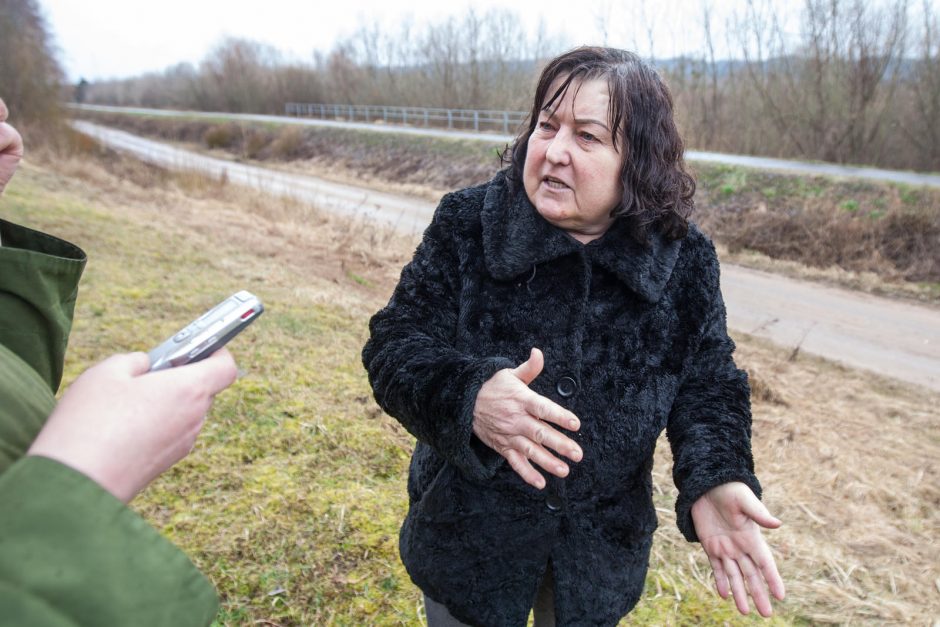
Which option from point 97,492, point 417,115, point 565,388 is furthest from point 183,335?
point 417,115

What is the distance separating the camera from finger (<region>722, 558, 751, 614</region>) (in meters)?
1.48

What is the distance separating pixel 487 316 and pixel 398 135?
2434cm

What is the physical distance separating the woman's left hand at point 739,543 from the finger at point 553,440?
1.62 feet

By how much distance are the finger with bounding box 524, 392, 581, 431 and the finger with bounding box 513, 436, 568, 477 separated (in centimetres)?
6

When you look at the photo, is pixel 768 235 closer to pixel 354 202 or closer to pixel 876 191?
pixel 876 191

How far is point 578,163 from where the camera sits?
1707 mm

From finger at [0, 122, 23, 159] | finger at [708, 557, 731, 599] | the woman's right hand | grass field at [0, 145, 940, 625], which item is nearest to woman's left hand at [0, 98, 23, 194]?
finger at [0, 122, 23, 159]

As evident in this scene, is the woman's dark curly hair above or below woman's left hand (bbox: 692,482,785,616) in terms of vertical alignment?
above

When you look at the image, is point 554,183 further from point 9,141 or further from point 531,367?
point 9,141

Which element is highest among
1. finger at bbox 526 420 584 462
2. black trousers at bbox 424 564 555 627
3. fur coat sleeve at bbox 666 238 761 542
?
finger at bbox 526 420 584 462

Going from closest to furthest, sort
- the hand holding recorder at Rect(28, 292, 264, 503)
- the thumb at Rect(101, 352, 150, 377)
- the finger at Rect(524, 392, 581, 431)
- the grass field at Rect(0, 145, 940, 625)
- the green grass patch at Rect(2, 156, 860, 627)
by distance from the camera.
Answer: the hand holding recorder at Rect(28, 292, 264, 503), the thumb at Rect(101, 352, 150, 377), the finger at Rect(524, 392, 581, 431), the green grass patch at Rect(2, 156, 860, 627), the grass field at Rect(0, 145, 940, 625)

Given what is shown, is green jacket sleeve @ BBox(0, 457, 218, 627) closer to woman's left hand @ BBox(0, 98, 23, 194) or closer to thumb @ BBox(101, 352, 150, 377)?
thumb @ BBox(101, 352, 150, 377)

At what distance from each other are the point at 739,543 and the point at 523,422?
26.2 inches

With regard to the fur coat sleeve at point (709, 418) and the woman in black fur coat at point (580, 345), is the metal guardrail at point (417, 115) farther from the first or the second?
the fur coat sleeve at point (709, 418)
